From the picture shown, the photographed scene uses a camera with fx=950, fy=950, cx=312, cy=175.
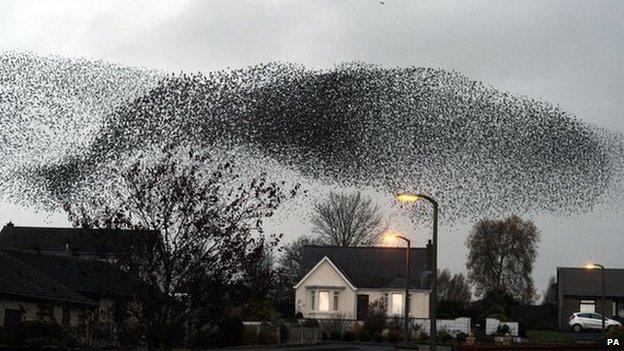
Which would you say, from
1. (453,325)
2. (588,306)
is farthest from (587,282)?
(453,325)

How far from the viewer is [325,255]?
84812mm

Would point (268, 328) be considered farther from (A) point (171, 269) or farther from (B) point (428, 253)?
(A) point (171, 269)

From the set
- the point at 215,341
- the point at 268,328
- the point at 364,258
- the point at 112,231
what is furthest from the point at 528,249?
the point at 112,231

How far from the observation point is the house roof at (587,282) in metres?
88.6

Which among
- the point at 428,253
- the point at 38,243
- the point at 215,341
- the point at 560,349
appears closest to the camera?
the point at 560,349

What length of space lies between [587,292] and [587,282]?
1.53 m

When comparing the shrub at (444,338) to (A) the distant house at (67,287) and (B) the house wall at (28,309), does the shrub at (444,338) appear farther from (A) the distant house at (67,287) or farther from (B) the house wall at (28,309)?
(B) the house wall at (28,309)

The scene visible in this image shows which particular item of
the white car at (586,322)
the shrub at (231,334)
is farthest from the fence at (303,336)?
the white car at (586,322)

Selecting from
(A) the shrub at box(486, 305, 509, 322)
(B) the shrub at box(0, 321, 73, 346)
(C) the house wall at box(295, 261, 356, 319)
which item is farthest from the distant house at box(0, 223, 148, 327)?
(A) the shrub at box(486, 305, 509, 322)

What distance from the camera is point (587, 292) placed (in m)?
89.3

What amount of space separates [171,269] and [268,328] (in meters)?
38.0

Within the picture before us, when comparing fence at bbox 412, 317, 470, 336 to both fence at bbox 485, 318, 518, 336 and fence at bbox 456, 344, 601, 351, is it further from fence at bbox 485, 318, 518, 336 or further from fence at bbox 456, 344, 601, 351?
fence at bbox 456, 344, 601, 351

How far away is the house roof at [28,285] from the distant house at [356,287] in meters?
32.7

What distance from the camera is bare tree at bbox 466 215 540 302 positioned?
4855 inches
